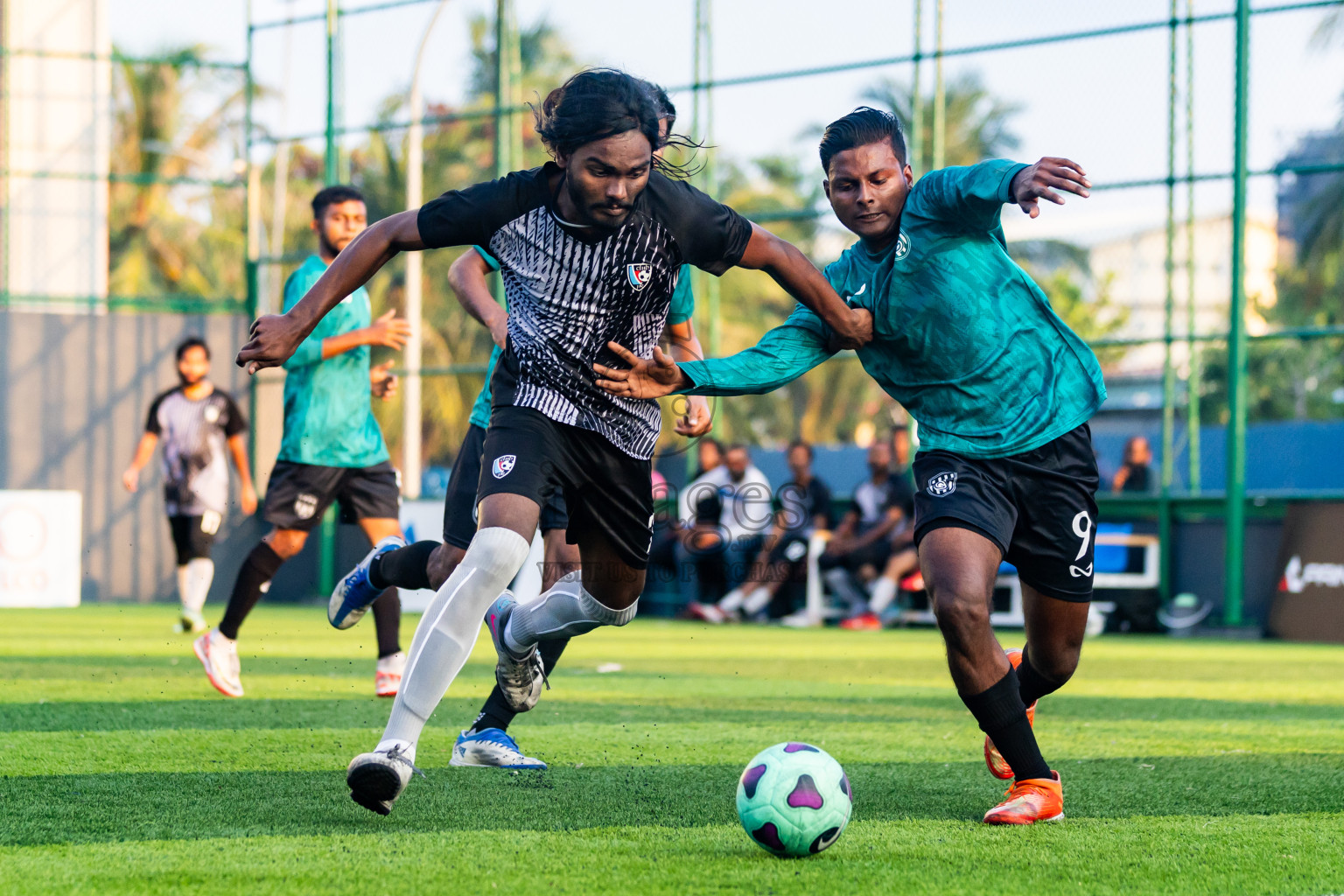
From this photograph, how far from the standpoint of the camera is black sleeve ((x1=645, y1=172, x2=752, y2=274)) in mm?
4441

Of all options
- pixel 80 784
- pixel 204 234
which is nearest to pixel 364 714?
pixel 80 784

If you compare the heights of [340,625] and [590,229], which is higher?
[590,229]

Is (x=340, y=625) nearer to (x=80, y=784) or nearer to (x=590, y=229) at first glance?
(x=80, y=784)

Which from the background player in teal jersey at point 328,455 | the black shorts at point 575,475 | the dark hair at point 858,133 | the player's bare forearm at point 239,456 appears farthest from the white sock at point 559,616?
the player's bare forearm at point 239,456

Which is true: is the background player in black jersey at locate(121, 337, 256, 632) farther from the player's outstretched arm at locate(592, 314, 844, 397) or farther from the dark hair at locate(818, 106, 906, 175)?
the dark hair at locate(818, 106, 906, 175)

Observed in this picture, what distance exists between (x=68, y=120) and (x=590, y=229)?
18.7 metres

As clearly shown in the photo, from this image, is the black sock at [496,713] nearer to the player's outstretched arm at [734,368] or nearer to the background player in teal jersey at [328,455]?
the player's outstretched arm at [734,368]

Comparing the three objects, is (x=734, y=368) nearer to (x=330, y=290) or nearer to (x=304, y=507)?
(x=330, y=290)

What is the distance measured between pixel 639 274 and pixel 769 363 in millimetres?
542

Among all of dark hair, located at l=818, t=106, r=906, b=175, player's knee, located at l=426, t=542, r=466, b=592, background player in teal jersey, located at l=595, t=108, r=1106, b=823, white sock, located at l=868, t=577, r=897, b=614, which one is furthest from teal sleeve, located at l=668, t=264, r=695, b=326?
white sock, located at l=868, t=577, r=897, b=614

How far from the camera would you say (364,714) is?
6762 mm

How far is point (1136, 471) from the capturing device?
50.3 ft

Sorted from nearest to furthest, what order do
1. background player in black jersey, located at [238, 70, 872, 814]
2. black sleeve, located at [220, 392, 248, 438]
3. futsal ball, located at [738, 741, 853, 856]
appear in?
futsal ball, located at [738, 741, 853, 856]
background player in black jersey, located at [238, 70, 872, 814]
black sleeve, located at [220, 392, 248, 438]

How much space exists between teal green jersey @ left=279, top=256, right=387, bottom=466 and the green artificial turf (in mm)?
1231
